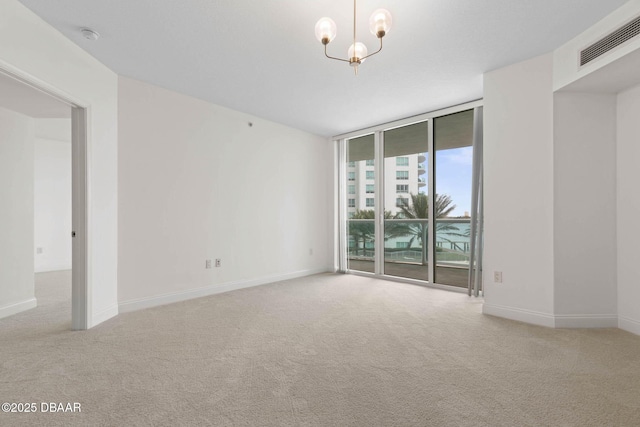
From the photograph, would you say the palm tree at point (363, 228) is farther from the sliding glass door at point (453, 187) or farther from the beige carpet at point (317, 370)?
the beige carpet at point (317, 370)

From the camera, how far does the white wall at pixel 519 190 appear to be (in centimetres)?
298

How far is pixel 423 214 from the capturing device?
498 centimetres

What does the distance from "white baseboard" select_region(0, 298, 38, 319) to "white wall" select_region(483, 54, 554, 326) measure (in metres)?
5.40

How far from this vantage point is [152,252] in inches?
142


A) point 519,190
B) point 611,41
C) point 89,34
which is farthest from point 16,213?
point 611,41

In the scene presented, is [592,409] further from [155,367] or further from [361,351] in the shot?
[155,367]

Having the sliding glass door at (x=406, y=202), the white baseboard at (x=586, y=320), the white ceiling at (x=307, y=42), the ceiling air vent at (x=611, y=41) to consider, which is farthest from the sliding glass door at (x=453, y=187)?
the ceiling air vent at (x=611, y=41)

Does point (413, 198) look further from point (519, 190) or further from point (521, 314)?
point (521, 314)

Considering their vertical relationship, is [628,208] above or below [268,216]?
above

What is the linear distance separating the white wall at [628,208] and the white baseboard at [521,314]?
0.66 m

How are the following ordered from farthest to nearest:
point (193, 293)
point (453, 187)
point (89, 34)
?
point (453, 187) → point (193, 293) → point (89, 34)

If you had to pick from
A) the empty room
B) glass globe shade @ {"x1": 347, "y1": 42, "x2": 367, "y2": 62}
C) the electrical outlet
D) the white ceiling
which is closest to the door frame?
the empty room

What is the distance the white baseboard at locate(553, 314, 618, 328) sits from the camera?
2895 millimetres

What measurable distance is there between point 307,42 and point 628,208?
346cm
